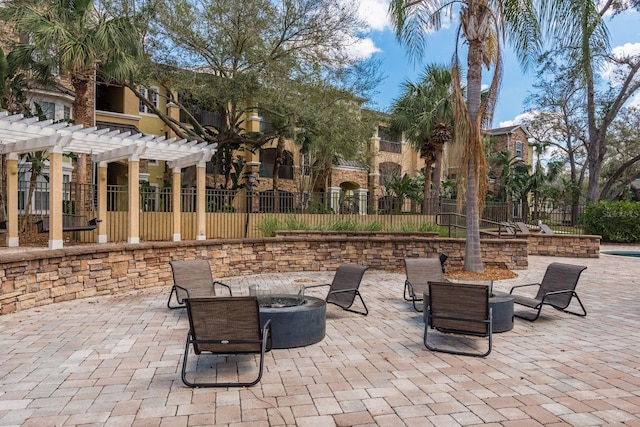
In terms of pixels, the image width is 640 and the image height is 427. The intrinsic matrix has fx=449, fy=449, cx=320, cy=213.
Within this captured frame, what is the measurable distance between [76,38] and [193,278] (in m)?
8.54

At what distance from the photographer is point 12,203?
34.2 ft

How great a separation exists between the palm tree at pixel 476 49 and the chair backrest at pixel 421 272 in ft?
10.7

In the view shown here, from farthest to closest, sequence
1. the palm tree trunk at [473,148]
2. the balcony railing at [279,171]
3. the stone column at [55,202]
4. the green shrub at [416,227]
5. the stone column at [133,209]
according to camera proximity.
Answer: the balcony railing at [279,171], the green shrub at [416,227], the palm tree trunk at [473,148], the stone column at [133,209], the stone column at [55,202]

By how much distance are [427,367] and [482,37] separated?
8.63 meters

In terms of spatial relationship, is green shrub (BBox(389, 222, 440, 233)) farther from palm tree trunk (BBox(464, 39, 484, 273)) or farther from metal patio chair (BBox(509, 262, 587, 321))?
metal patio chair (BBox(509, 262, 587, 321))

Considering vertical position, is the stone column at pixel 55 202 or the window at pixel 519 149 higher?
the window at pixel 519 149

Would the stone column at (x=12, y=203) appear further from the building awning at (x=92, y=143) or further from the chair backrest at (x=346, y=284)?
the chair backrest at (x=346, y=284)

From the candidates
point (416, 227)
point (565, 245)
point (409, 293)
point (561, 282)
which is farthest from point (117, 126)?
point (561, 282)

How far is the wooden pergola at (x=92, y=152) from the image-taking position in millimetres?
8828

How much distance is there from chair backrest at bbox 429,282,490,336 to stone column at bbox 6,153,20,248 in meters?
9.76

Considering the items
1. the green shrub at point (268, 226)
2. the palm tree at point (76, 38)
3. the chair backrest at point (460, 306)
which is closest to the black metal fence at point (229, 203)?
the green shrub at point (268, 226)

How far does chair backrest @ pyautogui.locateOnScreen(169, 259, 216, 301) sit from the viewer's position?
23.8 ft

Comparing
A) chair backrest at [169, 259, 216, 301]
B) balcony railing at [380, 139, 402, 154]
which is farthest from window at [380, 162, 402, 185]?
chair backrest at [169, 259, 216, 301]

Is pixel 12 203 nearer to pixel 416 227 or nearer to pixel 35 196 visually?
pixel 35 196
